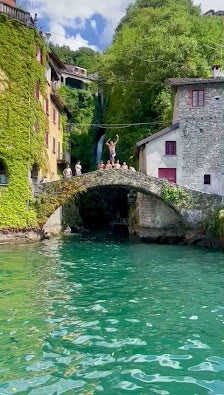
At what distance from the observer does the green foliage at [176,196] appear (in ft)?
95.6

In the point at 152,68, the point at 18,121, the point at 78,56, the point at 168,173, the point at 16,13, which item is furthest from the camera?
the point at 78,56

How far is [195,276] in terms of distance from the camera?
55.4ft

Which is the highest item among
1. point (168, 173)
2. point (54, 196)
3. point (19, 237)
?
point (168, 173)

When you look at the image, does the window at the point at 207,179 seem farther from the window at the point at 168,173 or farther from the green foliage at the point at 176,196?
the green foliage at the point at 176,196

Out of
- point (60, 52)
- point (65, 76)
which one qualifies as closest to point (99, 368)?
point (65, 76)

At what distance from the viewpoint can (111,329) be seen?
10047 millimetres

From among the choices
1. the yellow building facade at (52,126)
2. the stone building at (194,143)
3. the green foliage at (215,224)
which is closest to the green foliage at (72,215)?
the yellow building facade at (52,126)

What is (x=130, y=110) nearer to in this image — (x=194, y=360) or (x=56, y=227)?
(x=56, y=227)

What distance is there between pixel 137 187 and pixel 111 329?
65.1 ft

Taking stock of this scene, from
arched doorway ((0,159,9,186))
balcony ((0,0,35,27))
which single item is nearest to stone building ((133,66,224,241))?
arched doorway ((0,159,9,186))

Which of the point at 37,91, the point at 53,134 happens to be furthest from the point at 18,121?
the point at 53,134

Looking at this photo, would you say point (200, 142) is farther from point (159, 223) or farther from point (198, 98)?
point (159, 223)

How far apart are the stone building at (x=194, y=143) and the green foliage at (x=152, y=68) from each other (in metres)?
6.15

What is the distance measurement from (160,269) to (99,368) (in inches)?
435
